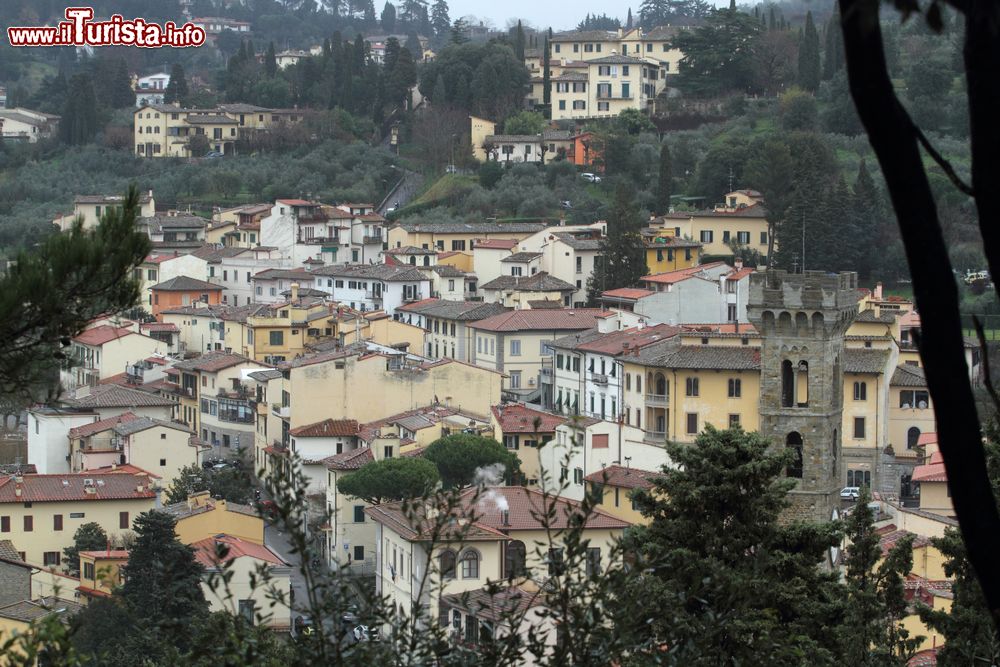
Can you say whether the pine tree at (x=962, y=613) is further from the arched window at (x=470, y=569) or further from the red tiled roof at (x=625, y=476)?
the red tiled roof at (x=625, y=476)

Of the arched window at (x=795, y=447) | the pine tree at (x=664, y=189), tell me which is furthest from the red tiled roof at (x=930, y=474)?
the pine tree at (x=664, y=189)

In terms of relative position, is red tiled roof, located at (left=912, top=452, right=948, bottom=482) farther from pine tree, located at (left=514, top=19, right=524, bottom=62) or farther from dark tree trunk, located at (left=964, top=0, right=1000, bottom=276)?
pine tree, located at (left=514, top=19, right=524, bottom=62)

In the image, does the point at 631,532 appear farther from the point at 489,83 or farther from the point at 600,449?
the point at 489,83

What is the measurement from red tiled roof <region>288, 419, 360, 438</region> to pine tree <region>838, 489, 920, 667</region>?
75.8 ft

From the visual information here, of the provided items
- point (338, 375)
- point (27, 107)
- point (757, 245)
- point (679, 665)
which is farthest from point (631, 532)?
point (27, 107)

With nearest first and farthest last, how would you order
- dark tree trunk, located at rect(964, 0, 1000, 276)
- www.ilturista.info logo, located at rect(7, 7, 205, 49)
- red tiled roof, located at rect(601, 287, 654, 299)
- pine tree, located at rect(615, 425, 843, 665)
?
1. dark tree trunk, located at rect(964, 0, 1000, 276)
2. pine tree, located at rect(615, 425, 843, 665)
3. red tiled roof, located at rect(601, 287, 654, 299)
4. www.ilturista.info logo, located at rect(7, 7, 205, 49)

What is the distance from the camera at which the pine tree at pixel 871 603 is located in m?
14.4

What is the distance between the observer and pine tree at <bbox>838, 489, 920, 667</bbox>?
1440 cm

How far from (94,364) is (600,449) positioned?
817 inches

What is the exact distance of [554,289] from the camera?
175 ft

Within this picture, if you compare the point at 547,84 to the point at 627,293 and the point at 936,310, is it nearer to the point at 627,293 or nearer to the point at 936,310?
the point at 627,293

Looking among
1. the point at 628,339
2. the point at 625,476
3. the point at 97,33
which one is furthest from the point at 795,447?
the point at 97,33

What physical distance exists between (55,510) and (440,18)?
5754 inches

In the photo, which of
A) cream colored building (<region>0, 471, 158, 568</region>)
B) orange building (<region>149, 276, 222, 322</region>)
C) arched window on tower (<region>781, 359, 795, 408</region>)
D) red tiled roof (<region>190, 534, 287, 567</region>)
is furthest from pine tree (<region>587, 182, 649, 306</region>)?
red tiled roof (<region>190, 534, 287, 567</region>)
